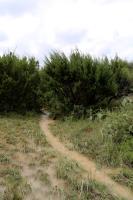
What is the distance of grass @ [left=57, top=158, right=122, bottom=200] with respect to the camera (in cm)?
600

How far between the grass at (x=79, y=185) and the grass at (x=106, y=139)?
2.46ft

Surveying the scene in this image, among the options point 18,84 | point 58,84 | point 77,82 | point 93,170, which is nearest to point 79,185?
point 93,170

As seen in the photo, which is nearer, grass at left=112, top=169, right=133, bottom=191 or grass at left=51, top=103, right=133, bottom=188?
grass at left=112, top=169, right=133, bottom=191

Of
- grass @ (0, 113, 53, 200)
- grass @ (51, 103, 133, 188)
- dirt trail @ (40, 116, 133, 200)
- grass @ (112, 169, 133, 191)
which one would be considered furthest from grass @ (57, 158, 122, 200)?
grass @ (51, 103, 133, 188)

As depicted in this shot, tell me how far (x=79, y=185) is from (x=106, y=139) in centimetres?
265

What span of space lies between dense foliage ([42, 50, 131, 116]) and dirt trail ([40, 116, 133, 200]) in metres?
3.11

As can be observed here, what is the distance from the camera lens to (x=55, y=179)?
22.2 feet

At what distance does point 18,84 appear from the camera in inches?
571

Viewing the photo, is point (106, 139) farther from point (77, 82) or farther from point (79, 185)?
point (77, 82)

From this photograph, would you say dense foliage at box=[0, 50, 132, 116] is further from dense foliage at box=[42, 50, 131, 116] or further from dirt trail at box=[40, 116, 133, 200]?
dirt trail at box=[40, 116, 133, 200]

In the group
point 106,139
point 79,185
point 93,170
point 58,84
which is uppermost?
point 58,84

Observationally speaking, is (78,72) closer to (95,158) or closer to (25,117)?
(25,117)

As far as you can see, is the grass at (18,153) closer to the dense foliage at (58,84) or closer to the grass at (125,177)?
the grass at (125,177)

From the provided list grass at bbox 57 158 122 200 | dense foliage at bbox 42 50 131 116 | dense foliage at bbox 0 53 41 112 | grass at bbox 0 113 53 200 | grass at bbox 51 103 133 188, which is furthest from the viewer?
dense foliage at bbox 0 53 41 112
